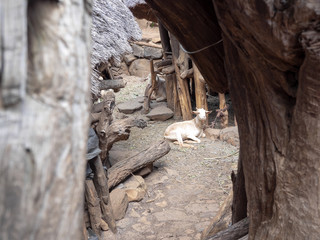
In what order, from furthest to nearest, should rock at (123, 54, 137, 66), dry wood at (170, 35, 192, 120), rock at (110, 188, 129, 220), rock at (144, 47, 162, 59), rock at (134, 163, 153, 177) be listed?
rock at (123, 54, 137, 66) < rock at (144, 47, 162, 59) < dry wood at (170, 35, 192, 120) < rock at (134, 163, 153, 177) < rock at (110, 188, 129, 220)

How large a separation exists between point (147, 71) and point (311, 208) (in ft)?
44.1

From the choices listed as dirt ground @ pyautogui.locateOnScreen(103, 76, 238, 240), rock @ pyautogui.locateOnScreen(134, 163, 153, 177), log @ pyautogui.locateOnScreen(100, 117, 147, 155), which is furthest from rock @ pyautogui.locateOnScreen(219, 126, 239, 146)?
log @ pyautogui.locateOnScreen(100, 117, 147, 155)

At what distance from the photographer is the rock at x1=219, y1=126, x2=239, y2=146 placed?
24.5ft

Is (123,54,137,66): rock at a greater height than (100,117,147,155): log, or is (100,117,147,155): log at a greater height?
(123,54,137,66): rock

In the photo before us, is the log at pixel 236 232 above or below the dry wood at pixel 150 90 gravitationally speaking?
below

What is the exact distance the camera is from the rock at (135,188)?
17.7 ft

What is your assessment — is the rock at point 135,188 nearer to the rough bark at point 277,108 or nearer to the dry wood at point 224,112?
the dry wood at point 224,112

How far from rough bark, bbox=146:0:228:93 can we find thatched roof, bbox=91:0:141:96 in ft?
8.68

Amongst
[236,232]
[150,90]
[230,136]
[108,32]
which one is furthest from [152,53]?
[236,232]

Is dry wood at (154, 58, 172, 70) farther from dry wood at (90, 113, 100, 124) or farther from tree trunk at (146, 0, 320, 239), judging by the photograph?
tree trunk at (146, 0, 320, 239)

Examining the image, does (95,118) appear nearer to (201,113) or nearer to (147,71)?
(201,113)

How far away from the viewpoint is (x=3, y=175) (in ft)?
1.77

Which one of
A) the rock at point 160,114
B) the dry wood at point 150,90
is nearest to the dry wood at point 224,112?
the rock at point 160,114

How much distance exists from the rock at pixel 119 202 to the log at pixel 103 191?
0.73 feet
